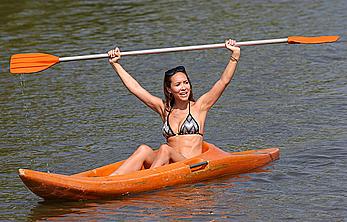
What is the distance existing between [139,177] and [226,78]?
48.6 inches

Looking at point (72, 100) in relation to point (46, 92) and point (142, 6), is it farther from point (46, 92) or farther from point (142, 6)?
point (142, 6)

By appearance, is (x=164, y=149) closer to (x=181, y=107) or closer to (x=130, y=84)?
(x=181, y=107)

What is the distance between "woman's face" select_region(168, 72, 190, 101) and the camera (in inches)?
340

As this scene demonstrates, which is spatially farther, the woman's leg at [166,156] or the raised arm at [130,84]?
the raised arm at [130,84]

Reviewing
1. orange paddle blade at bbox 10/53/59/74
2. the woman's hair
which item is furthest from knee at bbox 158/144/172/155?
orange paddle blade at bbox 10/53/59/74

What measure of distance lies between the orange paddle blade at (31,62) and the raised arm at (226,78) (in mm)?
1540

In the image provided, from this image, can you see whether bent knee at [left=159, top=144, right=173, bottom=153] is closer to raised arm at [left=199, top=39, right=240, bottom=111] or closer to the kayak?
the kayak

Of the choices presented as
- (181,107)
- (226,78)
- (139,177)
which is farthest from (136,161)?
(226,78)

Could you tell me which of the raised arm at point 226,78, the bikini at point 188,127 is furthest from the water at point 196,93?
the raised arm at point 226,78

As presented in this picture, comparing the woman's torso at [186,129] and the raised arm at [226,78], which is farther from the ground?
the raised arm at [226,78]

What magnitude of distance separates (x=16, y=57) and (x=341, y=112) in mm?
3600

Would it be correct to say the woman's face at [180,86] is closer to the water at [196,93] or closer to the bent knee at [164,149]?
the bent knee at [164,149]

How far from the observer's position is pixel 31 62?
9320 mm

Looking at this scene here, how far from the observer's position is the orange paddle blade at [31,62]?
30.4ft
